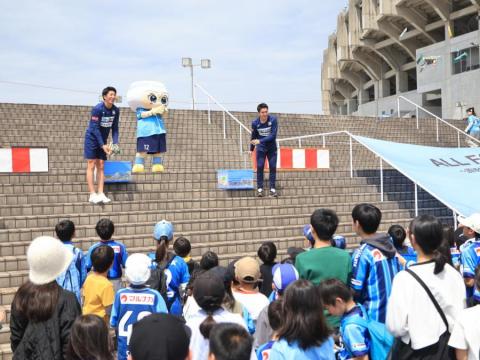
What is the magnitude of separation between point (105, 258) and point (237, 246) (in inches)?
180

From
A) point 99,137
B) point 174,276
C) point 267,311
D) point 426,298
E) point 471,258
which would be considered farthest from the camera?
point 99,137

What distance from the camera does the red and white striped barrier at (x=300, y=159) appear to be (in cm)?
1203

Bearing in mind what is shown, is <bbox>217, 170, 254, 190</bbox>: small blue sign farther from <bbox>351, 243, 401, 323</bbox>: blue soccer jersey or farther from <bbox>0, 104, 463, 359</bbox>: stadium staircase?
<bbox>351, 243, 401, 323</bbox>: blue soccer jersey

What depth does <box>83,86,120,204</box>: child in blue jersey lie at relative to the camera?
8789 millimetres

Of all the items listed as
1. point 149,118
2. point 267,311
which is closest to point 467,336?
point 267,311

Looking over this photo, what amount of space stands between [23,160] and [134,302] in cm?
671

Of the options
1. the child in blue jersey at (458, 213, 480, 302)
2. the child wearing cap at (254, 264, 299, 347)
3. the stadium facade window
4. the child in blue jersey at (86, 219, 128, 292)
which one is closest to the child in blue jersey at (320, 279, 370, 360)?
the child wearing cap at (254, 264, 299, 347)

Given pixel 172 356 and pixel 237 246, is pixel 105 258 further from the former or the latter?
pixel 237 246

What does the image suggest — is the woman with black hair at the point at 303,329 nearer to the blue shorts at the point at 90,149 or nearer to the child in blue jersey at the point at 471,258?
the child in blue jersey at the point at 471,258

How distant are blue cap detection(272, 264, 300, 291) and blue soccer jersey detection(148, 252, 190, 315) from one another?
1411mm

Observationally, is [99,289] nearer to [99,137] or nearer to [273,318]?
[273,318]

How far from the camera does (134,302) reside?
387cm

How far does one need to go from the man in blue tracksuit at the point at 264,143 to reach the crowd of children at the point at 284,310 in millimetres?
6193

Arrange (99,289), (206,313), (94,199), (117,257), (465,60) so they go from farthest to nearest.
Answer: (465,60) < (94,199) < (117,257) < (99,289) < (206,313)
